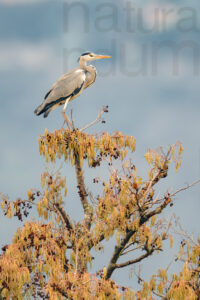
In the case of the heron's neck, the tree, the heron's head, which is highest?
the heron's head

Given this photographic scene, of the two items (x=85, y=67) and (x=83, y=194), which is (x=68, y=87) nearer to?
(x=85, y=67)

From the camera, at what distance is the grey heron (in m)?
14.1

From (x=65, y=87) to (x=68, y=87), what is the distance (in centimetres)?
8

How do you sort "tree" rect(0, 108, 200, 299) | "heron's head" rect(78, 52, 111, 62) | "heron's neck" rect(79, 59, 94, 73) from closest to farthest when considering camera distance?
"tree" rect(0, 108, 200, 299)
"heron's neck" rect(79, 59, 94, 73)
"heron's head" rect(78, 52, 111, 62)

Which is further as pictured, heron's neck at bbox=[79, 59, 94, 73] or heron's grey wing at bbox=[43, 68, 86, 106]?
heron's neck at bbox=[79, 59, 94, 73]

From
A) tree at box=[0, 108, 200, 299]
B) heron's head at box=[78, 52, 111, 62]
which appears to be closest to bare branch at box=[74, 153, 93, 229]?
tree at box=[0, 108, 200, 299]

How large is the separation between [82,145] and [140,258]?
248 centimetres

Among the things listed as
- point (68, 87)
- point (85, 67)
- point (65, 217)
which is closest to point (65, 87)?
point (68, 87)

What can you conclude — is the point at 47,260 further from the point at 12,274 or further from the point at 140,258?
the point at 140,258

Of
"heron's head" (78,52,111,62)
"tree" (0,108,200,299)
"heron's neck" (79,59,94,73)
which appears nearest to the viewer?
"tree" (0,108,200,299)

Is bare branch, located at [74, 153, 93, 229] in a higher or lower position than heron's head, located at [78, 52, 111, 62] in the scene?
lower

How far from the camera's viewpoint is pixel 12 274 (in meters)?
9.44

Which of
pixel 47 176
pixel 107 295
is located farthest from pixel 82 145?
pixel 107 295

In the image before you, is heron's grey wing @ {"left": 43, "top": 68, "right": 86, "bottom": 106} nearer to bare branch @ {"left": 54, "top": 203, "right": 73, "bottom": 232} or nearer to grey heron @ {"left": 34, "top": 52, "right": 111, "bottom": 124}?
grey heron @ {"left": 34, "top": 52, "right": 111, "bottom": 124}
